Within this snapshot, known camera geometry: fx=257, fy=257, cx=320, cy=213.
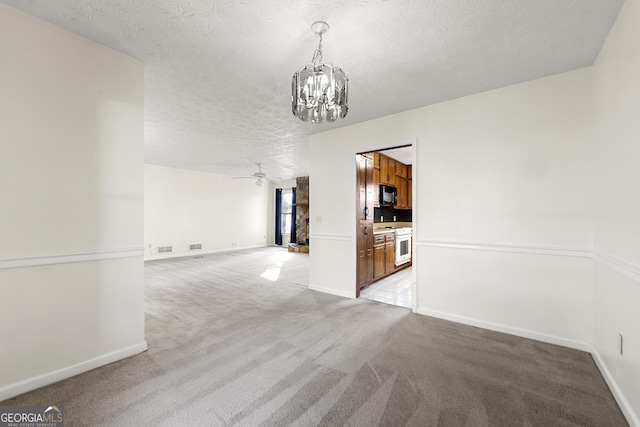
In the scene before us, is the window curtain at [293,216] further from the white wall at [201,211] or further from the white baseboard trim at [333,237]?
the white baseboard trim at [333,237]

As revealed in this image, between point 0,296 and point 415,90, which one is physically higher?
point 415,90

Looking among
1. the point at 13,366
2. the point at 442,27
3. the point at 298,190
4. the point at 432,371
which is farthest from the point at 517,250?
the point at 298,190

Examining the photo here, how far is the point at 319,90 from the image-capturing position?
1737 millimetres

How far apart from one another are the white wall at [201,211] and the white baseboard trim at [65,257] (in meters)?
5.46

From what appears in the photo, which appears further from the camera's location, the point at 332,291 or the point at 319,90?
the point at 332,291

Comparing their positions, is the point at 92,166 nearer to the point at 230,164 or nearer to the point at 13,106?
the point at 13,106

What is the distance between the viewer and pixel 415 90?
9.44 feet

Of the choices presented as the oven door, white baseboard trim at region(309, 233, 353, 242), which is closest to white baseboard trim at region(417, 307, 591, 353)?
white baseboard trim at region(309, 233, 353, 242)

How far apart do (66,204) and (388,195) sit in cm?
499

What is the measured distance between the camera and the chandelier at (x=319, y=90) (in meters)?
1.75

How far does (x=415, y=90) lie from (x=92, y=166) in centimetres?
319

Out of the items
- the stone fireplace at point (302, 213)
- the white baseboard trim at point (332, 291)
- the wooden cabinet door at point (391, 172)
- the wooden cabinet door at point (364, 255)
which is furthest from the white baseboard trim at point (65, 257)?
the stone fireplace at point (302, 213)

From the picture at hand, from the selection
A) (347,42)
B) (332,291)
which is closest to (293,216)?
(332,291)

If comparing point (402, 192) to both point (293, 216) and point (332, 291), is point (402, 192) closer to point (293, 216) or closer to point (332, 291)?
point (332, 291)
